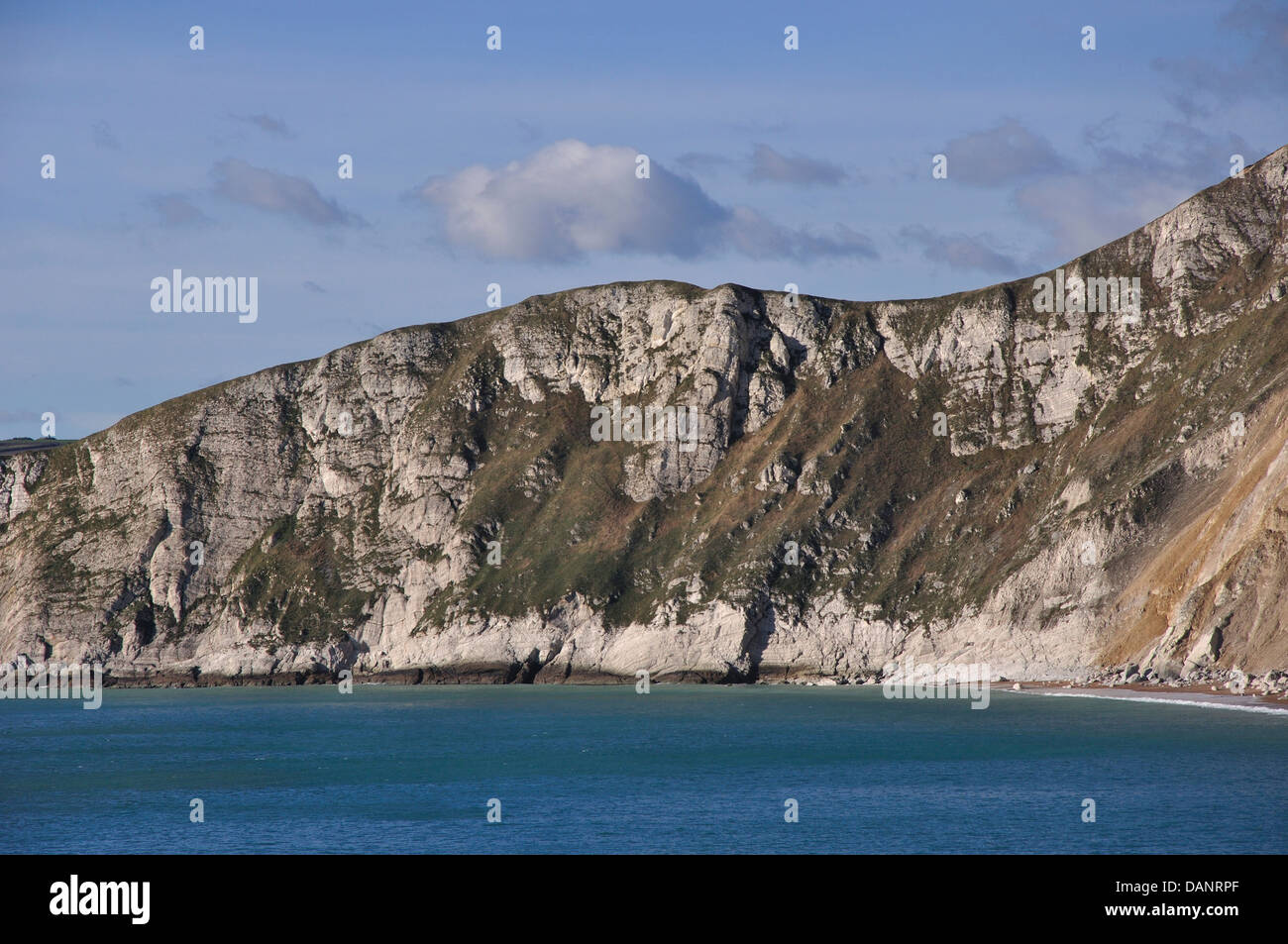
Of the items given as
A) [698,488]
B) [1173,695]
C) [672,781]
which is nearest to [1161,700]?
[1173,695]

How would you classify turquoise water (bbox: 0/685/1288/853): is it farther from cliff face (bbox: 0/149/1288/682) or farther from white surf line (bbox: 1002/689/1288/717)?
cliff face (bbox: 0/149/1288/682)

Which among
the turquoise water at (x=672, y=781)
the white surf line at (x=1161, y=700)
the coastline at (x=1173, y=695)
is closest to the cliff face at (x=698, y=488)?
the coastline at (x=1173, y=695)

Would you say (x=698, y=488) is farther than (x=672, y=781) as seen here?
Yes

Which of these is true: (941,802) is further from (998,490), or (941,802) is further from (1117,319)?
(1117,319)

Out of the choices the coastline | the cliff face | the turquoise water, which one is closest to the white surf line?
the coastline

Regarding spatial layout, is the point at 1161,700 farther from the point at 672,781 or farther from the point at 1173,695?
the point at 672,781

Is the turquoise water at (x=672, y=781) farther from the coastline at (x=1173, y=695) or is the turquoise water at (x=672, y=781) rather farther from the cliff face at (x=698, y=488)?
the cliff face at (x=698, y=488)
